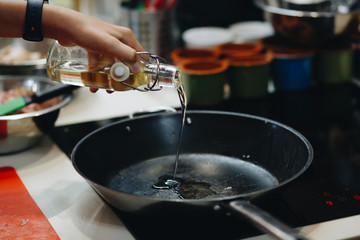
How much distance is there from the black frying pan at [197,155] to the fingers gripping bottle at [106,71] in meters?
0.12

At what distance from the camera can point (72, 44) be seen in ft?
2.93

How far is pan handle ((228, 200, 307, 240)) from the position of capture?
621 mm

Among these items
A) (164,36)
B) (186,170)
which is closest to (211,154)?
(186,170)

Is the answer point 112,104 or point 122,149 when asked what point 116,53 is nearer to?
point 122,149

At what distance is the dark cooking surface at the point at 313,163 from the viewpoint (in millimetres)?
799

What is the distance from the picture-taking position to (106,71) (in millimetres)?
879

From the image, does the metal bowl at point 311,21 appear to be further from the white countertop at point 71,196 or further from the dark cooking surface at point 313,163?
the white countertop at point 71,196

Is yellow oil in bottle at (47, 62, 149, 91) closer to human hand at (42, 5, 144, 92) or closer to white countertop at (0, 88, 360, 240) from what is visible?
human hand at (42, 5, 144, 92)

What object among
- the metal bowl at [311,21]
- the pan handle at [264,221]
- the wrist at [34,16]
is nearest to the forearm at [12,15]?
the wrist at [34,16]

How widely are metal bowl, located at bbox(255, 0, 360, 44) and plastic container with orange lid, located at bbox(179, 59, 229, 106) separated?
202mm

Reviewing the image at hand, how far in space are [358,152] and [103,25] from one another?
613 mm

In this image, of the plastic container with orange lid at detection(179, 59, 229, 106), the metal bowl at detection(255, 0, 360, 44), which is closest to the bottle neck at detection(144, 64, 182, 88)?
the plastic container with orange lid at detection(179, 59, 229, 106)

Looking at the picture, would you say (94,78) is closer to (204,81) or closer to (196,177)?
(196,177)

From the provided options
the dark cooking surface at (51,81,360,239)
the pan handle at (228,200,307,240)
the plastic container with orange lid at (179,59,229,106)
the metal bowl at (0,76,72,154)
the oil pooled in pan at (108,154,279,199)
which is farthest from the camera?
the plastic container with orange lid at (179,59,229,106)
